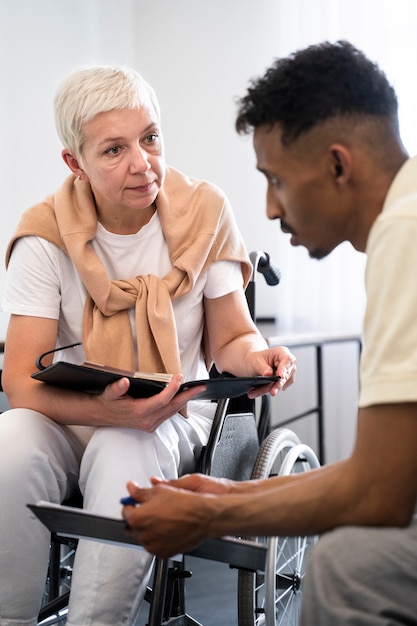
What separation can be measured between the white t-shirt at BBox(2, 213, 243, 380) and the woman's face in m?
0.09

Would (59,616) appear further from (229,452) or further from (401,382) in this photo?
(401,382)

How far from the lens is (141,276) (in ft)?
5.55

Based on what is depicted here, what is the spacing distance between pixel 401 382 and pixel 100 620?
73 cm

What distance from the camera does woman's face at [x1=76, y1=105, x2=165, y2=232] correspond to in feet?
5.39

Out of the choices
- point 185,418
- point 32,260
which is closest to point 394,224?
point 185,418

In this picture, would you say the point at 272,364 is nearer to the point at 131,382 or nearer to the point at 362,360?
the point at 131,382

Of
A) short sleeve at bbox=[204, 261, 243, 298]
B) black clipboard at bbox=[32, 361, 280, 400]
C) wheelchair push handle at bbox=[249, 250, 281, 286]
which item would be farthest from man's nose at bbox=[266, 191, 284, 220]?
wheelchair push handle at bbox=[249, 250, 281, 286]

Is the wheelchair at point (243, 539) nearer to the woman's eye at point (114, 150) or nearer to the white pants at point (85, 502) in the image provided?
the white pants at point (85, 502)

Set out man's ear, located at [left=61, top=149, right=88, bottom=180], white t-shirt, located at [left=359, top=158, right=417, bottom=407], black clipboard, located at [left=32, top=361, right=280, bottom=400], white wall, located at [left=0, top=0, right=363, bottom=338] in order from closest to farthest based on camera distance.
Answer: white t-shirt, located at [left=359, top=158, right=417, bottom=407]
black clipboard, located at [left=32, top=361, right=280, bottom=400]
man's ear, located at [left=61, top=149, right=88, bottom=180]
white wall, located at [left=0, top=0, right=363, bottom=338]

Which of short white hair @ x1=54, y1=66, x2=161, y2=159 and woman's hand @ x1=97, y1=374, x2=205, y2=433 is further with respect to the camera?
short white hair @ x1=54, y1=66, x2=161, y2=159

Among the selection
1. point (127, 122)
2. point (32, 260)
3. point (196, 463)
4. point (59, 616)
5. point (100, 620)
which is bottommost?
point (59, 616)

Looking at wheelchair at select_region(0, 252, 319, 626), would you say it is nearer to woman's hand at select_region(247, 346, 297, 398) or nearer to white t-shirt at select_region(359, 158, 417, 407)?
woman's hand at select_region(247, 346, 297, 398)

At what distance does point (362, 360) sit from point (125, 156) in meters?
0.87

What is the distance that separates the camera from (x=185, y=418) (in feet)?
5.33
